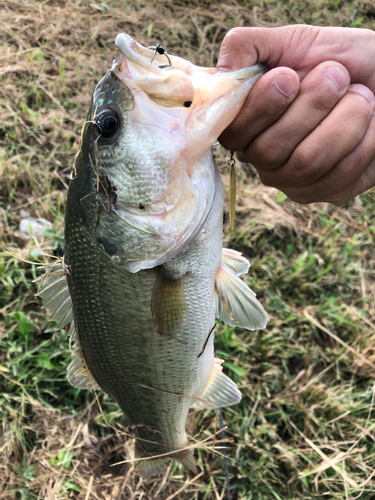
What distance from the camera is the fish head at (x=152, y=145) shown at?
1082mm

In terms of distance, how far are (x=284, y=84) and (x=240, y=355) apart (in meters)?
1.88

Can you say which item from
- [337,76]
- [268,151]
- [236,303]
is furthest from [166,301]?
[337,76]

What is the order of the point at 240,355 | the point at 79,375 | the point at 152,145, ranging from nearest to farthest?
the point at 152,145 < the point at 79,375 < the point at 240,355

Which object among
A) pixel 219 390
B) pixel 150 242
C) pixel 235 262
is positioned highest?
pixel 150 242

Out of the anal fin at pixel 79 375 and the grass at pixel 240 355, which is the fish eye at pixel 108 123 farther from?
the grass at pixel 240 355

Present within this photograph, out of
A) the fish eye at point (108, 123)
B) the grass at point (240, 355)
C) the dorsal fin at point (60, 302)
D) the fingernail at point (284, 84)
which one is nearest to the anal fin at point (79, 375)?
the dorsal fin at point (60, 302)

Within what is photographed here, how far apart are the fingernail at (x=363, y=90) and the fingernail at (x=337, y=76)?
0.07 m

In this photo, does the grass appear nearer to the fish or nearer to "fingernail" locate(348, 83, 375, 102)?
the fish

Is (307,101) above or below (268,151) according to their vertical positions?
above

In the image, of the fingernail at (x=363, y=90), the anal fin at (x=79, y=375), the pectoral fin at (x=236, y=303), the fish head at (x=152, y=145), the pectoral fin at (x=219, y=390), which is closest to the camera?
the fish head at (x=152, y=145)

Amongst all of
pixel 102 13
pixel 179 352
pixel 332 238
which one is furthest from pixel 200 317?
pixel 102 13

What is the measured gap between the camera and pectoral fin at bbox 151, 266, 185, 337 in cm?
129

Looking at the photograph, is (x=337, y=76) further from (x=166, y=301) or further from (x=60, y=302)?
(x=60, y=302)

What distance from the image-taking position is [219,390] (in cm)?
176
